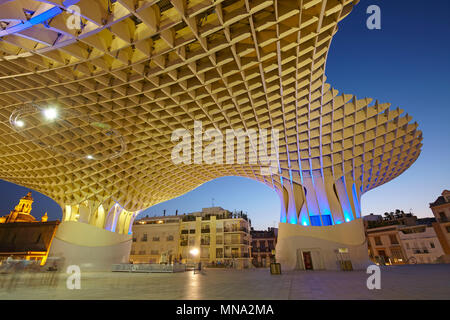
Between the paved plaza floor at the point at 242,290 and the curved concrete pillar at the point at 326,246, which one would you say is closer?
the paved plaza floor at the point at 242,290

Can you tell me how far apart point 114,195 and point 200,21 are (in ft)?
84.4

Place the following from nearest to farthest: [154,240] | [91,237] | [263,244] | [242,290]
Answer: [242,290] → [91,237] → [154,240] → [263,244]

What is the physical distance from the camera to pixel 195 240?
53.1 meters

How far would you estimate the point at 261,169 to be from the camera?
26.8 m

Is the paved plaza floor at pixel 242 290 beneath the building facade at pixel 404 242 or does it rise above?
beneath

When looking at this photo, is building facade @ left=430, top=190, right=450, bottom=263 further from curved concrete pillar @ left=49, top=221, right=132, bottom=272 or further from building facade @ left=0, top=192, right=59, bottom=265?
building facade @ left=0, top=192, right=59, bottom=265

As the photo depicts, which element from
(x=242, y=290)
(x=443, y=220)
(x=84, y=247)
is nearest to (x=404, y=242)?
(x=443, y=220)

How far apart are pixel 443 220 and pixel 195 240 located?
164 ft

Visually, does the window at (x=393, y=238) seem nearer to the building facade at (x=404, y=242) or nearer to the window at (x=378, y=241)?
the building facade at (x=404, y=242)

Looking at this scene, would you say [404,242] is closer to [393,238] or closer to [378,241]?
[393,238]

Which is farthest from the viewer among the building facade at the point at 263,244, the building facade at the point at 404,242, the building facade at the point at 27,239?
the building facade at the point at 263,244

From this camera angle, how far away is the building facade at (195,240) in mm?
51031

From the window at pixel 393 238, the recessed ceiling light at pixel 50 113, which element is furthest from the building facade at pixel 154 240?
the window at pixel 393 238

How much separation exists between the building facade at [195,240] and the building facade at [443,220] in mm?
36873
